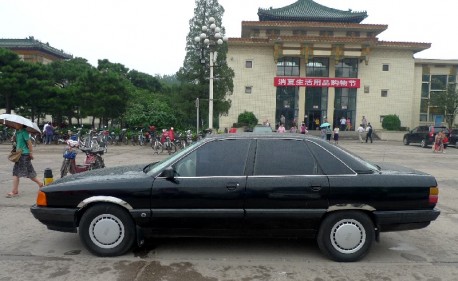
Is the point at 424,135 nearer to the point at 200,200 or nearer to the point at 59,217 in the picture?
the point at 200,200

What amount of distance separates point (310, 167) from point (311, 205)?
0.44 metres

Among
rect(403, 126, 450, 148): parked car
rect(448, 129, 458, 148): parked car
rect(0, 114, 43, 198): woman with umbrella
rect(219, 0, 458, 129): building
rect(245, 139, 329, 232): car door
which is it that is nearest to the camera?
rect(245, 139, 329, 232): car door

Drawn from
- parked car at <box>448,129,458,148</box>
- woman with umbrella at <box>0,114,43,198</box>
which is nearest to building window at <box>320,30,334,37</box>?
parked car at <box>448,129,458,148</box>

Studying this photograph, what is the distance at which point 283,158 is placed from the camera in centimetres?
453

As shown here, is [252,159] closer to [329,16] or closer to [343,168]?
[343,168]

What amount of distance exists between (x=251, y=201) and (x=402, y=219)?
Result: 177cm

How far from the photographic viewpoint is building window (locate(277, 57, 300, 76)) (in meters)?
39.2

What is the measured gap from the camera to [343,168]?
4.46 meters

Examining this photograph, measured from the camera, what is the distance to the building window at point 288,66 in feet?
129

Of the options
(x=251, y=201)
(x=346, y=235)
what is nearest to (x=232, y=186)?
(x=251, y=201)

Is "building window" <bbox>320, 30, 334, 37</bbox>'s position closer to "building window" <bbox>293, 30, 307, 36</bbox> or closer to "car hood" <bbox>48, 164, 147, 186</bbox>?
"building window" <bbox>293, 30, 307, 36</bbox>

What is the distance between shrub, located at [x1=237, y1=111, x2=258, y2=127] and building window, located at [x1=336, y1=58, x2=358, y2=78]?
1028 centimetres

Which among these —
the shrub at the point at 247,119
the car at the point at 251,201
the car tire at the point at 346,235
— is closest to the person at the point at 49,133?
the shrub at the point at 247,119

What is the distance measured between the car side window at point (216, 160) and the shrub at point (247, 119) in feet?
106
